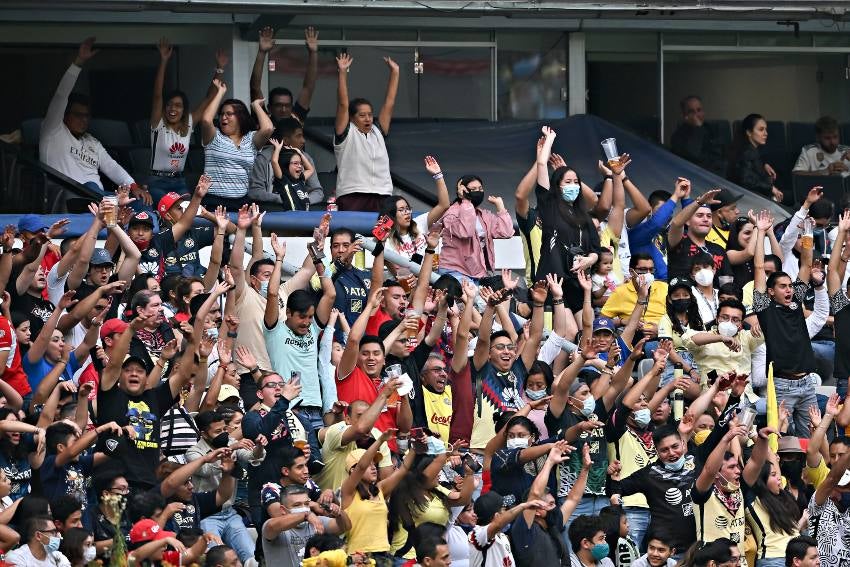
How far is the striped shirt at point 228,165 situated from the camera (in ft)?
55.9

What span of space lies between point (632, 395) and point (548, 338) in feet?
3.61

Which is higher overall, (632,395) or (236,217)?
(236,217)

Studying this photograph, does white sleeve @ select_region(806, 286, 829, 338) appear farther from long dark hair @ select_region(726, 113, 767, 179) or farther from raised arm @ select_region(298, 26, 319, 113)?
raised arm @ select_region(298, 26, 319, 113)

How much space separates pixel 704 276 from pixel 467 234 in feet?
6.58

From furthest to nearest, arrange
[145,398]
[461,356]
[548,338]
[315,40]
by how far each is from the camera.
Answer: [315,40]
[548,338]
[461,356]
[145,398]

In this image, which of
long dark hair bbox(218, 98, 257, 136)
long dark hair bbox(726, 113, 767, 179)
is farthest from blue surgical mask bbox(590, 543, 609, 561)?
long dark hair bbox(726, 113, 767, 179)

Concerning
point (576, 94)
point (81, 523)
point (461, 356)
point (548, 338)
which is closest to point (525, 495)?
point (461, 356)

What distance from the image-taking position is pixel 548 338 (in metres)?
15.9

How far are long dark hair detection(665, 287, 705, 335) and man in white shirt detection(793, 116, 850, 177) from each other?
5.59 meters

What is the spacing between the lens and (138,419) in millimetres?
12875

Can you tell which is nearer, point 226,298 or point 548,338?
point 226,298

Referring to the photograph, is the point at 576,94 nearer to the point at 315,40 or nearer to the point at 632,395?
the point at 315,40

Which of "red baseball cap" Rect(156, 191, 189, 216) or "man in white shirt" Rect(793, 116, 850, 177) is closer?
"red baseball cap" Rect(156, 191, 189, 216)

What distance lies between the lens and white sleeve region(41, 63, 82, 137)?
57.5ft
